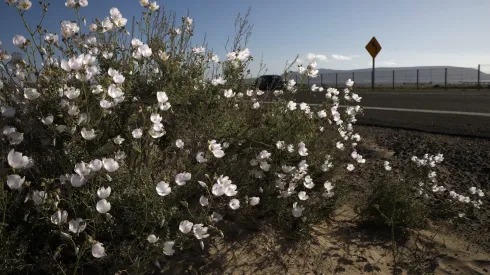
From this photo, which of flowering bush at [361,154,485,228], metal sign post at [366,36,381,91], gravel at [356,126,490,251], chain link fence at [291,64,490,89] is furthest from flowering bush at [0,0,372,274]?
chain link fence at [291,64,490,89]

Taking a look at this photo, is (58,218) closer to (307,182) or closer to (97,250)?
(97,250)

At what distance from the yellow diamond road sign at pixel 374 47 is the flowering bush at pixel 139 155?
20120 millimetres

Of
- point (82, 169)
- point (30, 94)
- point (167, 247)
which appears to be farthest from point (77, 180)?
point (30, 94)

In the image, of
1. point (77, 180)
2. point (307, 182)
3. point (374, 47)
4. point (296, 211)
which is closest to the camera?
point (77, 180)

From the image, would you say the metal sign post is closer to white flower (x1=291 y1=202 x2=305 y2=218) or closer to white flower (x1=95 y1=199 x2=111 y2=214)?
white flower (x1=291 y1=202 x2=305 y2=218)

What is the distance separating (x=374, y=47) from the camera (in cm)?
2225

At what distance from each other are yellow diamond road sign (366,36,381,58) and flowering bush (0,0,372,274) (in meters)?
20.1

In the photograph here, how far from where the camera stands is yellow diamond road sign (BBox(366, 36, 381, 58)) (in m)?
22.1

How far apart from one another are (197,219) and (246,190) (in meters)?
0.58

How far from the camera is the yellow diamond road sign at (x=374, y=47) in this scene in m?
22.1

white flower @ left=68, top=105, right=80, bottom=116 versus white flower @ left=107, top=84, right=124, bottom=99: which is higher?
white flower @ left=107, top=84, right=124, bottom=99

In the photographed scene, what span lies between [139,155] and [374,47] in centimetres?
2208

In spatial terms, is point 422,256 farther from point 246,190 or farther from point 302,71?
point 302,71

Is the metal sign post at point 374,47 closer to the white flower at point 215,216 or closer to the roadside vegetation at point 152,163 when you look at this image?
the roadside vegetation at point 152,163
